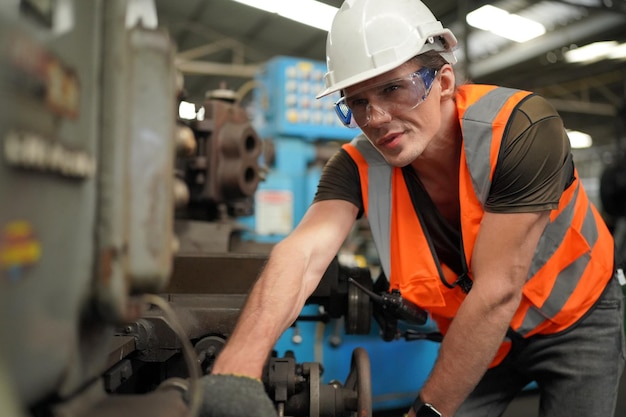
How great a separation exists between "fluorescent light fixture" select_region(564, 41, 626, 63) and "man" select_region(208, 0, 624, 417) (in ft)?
20.1

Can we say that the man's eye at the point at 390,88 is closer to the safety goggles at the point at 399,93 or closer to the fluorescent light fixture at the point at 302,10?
the safety goggles at the point at 399,93

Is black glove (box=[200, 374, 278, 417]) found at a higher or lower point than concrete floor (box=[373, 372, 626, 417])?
higher

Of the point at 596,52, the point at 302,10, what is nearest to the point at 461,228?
the point at 302,10

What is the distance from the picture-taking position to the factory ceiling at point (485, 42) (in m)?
5.95

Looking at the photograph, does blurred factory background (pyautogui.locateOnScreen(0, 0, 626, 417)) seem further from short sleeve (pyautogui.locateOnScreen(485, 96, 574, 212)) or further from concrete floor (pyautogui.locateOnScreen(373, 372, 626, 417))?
short sleeve (pyautogui.locateOnScreen(485, 96, 574, 212))

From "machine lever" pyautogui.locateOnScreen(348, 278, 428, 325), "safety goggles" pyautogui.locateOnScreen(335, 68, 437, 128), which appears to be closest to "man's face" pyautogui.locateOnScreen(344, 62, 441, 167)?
"safety goggles" pyautogui.locateOnScreen(335, 68, 437, 128)

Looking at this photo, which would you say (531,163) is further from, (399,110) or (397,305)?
(397,305)

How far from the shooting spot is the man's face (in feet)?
3.95

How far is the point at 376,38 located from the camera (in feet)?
3.95

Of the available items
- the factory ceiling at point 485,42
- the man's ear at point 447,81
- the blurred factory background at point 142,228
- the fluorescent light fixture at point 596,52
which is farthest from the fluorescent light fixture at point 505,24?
the man's ear at point 447,81

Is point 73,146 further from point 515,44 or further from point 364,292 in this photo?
point 515,44

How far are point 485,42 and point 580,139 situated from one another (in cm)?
516

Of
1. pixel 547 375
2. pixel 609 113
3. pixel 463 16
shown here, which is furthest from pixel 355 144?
pixel 609 113

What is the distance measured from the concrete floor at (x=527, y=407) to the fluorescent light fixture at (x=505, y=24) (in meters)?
4.75
